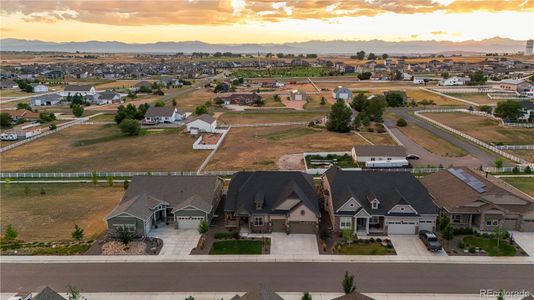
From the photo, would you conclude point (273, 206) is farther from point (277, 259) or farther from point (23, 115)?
point (23, 115)

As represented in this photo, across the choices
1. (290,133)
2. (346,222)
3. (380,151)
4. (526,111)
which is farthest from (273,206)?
(526,111)

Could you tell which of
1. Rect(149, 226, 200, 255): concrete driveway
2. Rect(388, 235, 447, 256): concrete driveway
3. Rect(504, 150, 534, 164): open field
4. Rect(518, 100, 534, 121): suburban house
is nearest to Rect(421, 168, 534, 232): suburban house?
Rect(388, 235, 447, 256): concrete driveway

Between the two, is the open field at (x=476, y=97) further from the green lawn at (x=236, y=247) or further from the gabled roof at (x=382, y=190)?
the green lawn at (x=236, y=247)

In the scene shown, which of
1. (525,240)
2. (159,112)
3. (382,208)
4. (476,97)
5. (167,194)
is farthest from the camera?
(476,97)

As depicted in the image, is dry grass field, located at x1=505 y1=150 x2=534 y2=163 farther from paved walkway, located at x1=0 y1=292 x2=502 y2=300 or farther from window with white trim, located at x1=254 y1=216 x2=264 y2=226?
window with white trim, located at x1=254 y1=216 x2=264 y2=226

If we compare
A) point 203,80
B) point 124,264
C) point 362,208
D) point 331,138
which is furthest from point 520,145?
point 203,80

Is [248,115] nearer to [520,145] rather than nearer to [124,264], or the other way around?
[520,145]
